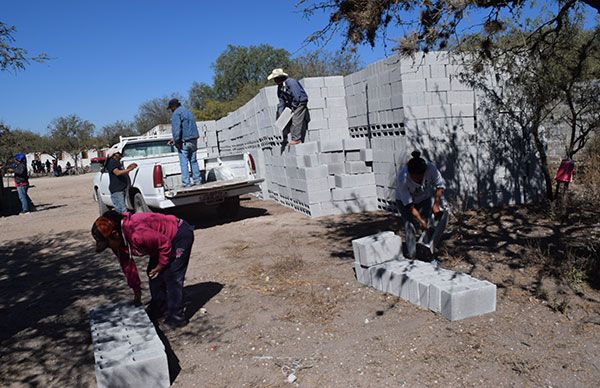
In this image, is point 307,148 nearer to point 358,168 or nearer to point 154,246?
point 358,168

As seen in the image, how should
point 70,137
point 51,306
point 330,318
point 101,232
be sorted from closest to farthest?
point 101,232
point 330,318
point 51,306
point 70,137

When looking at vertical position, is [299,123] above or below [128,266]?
above

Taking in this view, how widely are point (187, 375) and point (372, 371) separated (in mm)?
1394

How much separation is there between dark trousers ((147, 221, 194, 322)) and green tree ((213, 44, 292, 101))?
176 feet

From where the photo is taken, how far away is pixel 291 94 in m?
10.0

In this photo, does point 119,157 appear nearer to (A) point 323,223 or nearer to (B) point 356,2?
(A) point 323,223

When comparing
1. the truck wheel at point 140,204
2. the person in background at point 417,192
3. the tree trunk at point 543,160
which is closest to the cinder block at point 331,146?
the tree trunk at point 543,160

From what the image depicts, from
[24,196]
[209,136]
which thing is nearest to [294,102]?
[24,196]

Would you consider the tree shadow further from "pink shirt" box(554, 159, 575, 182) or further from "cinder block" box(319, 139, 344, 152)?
"pink shirt" box(554, 159, 575, 182)

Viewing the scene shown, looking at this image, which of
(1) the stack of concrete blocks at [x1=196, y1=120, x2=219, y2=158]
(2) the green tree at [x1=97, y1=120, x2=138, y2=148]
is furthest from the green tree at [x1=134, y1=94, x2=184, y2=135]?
(1) the stack of concrete blocks at [x1=196, y1=120, x2=219, y2=158]

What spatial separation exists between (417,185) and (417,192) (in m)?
0.14

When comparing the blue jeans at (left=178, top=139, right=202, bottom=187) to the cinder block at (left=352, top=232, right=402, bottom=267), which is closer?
the cinder block at (left=352, top=232, right=402, bottom=267)

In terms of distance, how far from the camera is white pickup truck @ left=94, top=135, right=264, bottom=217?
28.7ft

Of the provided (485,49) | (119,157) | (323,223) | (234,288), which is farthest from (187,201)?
(485,49)
